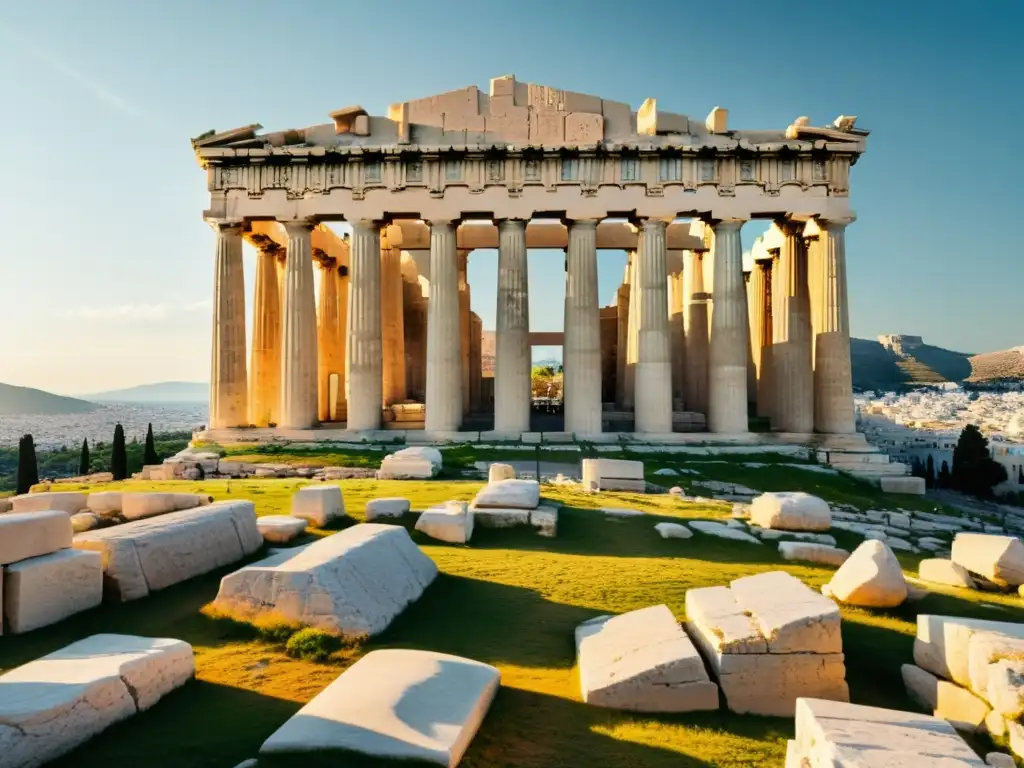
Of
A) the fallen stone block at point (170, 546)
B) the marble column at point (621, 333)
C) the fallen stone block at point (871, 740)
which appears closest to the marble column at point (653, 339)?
the marble column at point (621, 333)

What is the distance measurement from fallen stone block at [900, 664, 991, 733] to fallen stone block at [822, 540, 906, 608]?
155 centimetres

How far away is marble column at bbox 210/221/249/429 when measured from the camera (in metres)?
29.1

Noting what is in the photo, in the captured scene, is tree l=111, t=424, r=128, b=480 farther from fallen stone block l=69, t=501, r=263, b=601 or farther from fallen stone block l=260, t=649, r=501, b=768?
fallen stone block l=260, t=649, r=501, b=768

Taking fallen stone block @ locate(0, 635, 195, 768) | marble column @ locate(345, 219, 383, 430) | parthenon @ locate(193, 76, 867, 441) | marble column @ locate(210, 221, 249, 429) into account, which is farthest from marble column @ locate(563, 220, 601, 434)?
fallen stone block @ locate(0, 635, 195, 768)

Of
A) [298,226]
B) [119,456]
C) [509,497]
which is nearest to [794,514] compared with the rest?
[509,497]

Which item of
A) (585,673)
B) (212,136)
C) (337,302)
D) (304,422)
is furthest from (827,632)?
(337,302)

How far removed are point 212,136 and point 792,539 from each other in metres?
27.4

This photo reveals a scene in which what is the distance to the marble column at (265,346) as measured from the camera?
105 ft

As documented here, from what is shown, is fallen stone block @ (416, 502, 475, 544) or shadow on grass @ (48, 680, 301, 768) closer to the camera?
shadow on grass @ (48, 680, 301, 768)

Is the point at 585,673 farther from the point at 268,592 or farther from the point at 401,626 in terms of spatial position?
the point at 268,592

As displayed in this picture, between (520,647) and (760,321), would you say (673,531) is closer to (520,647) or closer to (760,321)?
(520,647)

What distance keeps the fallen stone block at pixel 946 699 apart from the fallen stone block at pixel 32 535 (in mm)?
9057

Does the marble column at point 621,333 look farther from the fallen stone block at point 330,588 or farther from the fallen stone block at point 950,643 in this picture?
the fallen stone block at point 950,643

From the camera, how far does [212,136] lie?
93.7 ft
